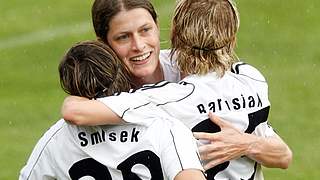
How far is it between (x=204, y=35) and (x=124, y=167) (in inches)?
28.3

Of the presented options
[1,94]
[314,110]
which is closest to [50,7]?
[1,94]

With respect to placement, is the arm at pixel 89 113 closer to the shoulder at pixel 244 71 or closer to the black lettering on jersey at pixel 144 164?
the black lettering on jersey at pixel 144 164

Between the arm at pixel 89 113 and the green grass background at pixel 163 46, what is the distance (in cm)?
376

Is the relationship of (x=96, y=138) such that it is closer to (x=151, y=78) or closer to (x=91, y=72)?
(x=91, y=72)

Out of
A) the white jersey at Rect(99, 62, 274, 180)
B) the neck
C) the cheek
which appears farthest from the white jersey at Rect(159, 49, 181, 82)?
the white jersey at Rect(99, 62, 274, 180)

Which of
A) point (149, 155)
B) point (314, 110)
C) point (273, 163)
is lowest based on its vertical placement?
point (314, 110)

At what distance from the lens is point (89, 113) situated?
192 inches

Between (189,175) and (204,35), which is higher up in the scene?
(204,35)

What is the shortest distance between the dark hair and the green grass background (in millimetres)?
3349

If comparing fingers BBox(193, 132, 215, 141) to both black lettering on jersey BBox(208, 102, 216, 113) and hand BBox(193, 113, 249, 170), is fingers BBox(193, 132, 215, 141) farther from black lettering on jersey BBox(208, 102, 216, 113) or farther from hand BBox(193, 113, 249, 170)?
black lettering on jersey BBox(208, 102, 216, 113)

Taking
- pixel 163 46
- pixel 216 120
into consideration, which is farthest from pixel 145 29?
pixel 163 46

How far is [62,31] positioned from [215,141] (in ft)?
22.4

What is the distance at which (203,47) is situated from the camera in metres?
5.18

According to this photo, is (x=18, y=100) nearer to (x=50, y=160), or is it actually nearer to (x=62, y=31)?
(x=62, y=31)
